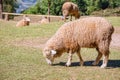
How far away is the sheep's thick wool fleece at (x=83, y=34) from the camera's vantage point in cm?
1138

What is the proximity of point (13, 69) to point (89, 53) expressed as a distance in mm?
4213

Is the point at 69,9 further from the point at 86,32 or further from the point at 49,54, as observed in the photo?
the point at 86,32

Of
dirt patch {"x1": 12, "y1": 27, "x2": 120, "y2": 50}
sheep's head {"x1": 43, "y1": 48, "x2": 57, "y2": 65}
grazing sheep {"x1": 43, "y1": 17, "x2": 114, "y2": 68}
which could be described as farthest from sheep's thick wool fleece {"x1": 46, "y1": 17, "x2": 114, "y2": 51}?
dirt patch {"x1": 12, "y1": 27, "x2": 120, "y2": 50}

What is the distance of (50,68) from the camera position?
452 inches

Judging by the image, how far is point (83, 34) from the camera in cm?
1155

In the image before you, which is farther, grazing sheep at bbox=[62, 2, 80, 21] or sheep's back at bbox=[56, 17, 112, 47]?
grazing sheep at bbox=[62, 2, 80, 21]

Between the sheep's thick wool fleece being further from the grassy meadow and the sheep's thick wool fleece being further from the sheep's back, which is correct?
the grassy meadow

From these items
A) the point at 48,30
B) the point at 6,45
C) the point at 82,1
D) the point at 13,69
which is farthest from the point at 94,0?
the point at 13,69

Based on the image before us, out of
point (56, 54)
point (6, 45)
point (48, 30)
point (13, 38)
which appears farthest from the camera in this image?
point (48, 30)

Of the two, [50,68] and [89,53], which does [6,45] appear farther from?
[50,68]

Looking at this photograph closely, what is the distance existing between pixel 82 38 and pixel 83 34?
127mm

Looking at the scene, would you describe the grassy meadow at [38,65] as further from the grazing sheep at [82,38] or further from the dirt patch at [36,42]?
the grazing sheep at [82,38]

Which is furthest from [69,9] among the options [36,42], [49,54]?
[49,54]

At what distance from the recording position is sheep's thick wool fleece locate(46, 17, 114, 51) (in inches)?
448
